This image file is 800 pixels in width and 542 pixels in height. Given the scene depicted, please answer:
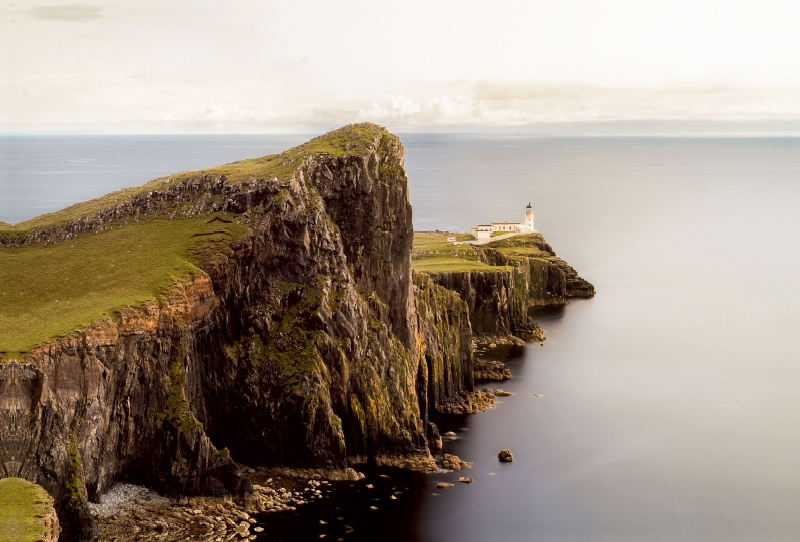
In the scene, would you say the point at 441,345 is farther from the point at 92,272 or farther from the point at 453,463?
the point at 92,272

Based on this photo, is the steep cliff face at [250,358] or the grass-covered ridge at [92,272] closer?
the steep cliff face at [250,358]

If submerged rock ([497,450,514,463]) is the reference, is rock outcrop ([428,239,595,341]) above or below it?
above

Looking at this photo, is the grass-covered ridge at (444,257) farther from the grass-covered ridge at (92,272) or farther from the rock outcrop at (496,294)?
the grass-covered ridge at (92,272)

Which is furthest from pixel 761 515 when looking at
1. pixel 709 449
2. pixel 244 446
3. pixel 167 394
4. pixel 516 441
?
pixel 167 394

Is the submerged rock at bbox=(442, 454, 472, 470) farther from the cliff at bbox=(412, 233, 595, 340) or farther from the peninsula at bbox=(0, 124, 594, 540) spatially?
the cliff at bbox=(412, 233, 595, 340)

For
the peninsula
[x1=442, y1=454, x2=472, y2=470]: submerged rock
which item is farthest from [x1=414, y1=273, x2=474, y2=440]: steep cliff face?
[x1=442, y1=454, x2=472, y2=470]: submerged rock

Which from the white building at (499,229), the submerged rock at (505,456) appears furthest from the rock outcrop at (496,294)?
the submerged rock at (505,456)
